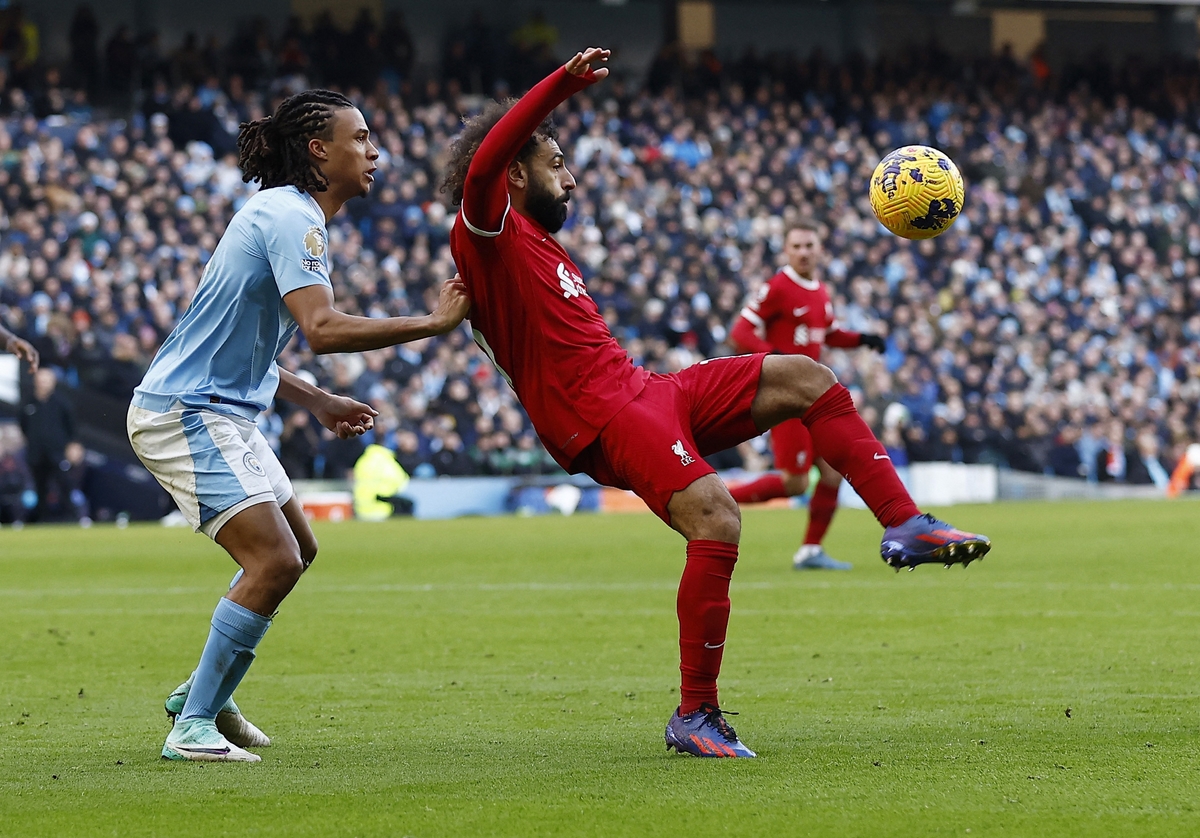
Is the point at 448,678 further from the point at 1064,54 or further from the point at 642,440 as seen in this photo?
the point at 1064,54

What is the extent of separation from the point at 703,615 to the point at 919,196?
2.28 m

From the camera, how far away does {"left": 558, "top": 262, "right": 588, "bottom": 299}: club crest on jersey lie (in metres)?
5.46

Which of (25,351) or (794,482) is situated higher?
(25,351)

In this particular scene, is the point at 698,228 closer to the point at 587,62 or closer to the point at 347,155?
the point at 347,155

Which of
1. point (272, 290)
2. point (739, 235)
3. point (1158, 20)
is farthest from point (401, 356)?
point (1158, 20)

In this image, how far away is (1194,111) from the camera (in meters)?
37.8

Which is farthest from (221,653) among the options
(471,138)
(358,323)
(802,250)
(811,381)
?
(802,250)

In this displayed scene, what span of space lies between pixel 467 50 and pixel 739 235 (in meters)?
7.39

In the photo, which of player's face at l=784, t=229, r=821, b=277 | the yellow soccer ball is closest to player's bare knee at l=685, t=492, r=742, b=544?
the yellow soccer ball

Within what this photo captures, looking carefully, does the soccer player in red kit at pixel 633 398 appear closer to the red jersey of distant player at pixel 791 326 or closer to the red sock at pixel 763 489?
the red jersey of distant player at pixel 791 326

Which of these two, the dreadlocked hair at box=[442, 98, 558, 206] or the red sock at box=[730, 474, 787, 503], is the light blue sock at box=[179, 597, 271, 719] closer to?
the dreadlocked hair at box=[442, 98, 558, 206]

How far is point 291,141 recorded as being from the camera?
5.65 metres

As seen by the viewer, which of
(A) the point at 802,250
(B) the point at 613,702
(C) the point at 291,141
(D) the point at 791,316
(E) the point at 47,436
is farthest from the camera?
(E) the point at 47,436

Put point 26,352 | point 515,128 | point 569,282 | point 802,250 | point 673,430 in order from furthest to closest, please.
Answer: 1. point 802,250
2. point 26,352
3. point 569,282
4. point 673,430
5. point 515,128
